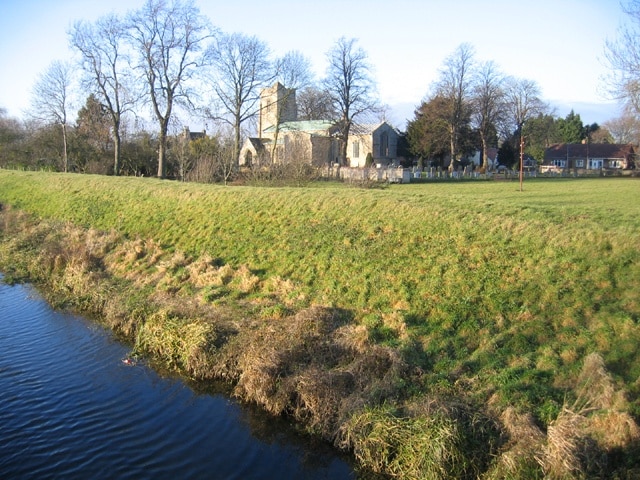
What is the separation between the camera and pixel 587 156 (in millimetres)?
81750

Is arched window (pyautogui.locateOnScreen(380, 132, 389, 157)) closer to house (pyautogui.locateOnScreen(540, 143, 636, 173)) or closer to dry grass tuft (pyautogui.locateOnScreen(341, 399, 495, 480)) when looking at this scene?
house (pyautogui.locateOnScreen(540, 143, 636, 173))

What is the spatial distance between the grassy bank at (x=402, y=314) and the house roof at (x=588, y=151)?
248ft

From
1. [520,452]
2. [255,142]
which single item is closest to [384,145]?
[255,142]

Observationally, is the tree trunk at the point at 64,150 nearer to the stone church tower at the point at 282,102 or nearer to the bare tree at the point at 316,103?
the stone church tower at the point at 282,102

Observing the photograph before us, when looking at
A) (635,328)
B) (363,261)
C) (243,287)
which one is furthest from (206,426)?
(635,328)

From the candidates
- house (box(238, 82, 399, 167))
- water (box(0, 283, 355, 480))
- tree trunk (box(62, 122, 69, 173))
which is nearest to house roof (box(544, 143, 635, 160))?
house (box(238, 82, 399, 167))

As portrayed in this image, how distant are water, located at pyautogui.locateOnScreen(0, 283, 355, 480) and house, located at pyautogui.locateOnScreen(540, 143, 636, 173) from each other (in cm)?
8229

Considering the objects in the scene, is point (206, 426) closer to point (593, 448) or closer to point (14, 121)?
point (593, 448)

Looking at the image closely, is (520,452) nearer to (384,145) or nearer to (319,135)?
(319,135)

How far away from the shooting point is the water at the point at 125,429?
7.14m

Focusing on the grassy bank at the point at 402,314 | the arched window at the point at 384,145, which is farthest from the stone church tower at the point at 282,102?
the grassy bank at the point at 402,314

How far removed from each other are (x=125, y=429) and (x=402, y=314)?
5648 mm

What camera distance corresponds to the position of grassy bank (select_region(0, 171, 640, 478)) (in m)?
7.11

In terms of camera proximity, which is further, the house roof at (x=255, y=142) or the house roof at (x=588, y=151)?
the house roof at (x=588, y=151)
